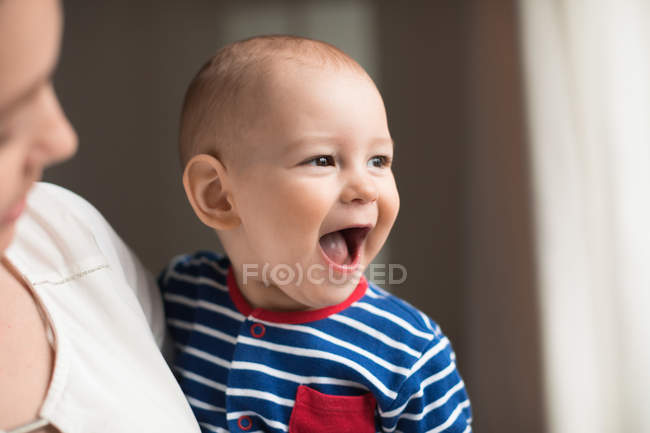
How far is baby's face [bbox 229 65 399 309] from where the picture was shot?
0.79m

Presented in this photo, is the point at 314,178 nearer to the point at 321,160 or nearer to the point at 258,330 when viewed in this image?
the point at 321,160

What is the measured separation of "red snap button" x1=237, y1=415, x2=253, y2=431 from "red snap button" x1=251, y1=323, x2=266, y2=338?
11 cm

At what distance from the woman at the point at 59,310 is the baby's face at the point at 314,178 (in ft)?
0.69

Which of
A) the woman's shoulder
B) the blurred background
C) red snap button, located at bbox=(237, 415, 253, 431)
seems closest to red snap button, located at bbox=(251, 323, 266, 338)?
red snap button, located at bbox=(237, 415, 253, 431)

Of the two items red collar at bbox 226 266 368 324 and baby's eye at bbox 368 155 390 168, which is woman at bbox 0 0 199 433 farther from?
baby's eye at bbox 368 155 390 168

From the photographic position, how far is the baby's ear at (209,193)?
869mm

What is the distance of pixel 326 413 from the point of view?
84 cm

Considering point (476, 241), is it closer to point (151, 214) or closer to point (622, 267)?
point (622, 267)

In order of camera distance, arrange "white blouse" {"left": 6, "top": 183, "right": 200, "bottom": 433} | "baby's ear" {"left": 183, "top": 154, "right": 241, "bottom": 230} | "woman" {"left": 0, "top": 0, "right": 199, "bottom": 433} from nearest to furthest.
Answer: "woman" {"left": 0, "top": 0, "right": 199, "bottom": 433} < "white blouse" {"left": 6, "top": 183, "right": 200, "bottom": 433} < "baby's ear" {"left": 183, "top": 154, "right": 241, "bottom": 230}

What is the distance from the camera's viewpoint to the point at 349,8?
1.22m

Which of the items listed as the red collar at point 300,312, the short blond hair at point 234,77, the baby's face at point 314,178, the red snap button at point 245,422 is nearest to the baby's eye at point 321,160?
the baby's face at point 314,178

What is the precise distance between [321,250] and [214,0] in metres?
0.70

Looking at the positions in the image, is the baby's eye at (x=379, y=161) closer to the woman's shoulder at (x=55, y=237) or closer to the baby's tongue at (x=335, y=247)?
the baby's tongue at (x=335, y=247)

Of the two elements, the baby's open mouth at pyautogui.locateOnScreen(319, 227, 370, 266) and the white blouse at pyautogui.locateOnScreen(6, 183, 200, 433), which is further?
the baby's open mouth at pyautogui.locateOnScreen(319, 227, 370, 266)
